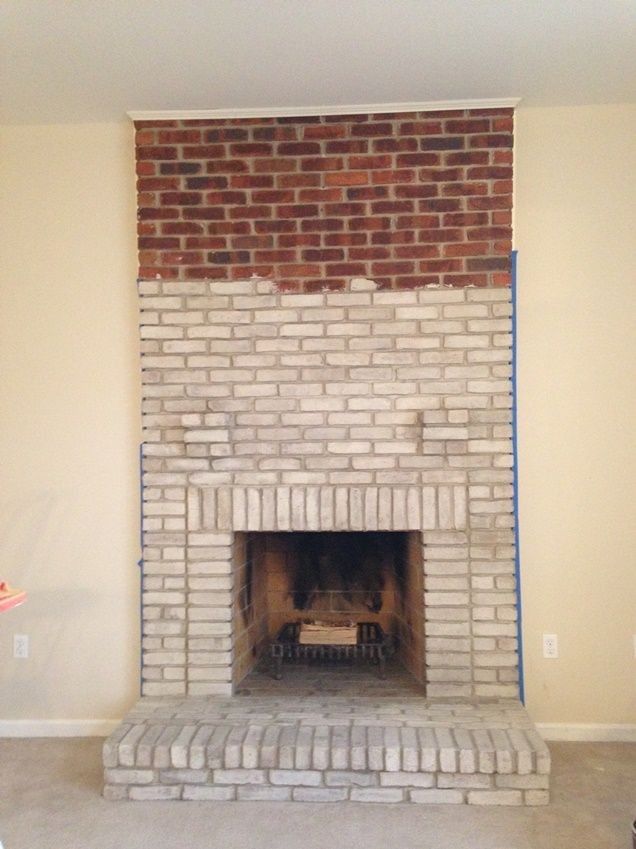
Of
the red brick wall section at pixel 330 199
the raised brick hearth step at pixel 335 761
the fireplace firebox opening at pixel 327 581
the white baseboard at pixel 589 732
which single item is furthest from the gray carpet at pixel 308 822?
the red brick wall section at pixel 330 199

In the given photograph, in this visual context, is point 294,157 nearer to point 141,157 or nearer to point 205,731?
point 141,157

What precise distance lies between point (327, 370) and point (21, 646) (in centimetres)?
170

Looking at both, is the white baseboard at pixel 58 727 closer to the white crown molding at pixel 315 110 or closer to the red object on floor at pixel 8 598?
the red object on floor at pixel 8 598

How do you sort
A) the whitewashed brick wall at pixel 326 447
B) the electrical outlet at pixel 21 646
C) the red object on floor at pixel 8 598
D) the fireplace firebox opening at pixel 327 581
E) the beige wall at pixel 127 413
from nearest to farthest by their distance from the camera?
the red object on floor at pixel 8 598 < the whitewashed brick wall at pixel 326 447 < the beige wall at pixel 127 413 < the electrical outlet at pixel 21 646 < the fireplace firebox opening at pixel 327 581

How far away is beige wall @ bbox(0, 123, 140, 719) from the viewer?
3061mm

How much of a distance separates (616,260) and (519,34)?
988 mm

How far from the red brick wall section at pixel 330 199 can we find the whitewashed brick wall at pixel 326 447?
101 mm

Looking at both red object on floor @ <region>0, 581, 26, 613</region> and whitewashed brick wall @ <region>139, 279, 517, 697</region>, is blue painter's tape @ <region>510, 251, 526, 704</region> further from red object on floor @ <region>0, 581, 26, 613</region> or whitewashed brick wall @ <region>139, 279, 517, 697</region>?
red object on floor @ <region>0, 581, 26, 613</region>

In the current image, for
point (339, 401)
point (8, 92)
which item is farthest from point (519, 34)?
point (8, 92)

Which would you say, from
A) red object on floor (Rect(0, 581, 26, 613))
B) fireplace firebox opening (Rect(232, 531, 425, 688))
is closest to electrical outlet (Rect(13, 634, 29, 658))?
fireplace firebox opening (Rect(232, 531, 425, 688))

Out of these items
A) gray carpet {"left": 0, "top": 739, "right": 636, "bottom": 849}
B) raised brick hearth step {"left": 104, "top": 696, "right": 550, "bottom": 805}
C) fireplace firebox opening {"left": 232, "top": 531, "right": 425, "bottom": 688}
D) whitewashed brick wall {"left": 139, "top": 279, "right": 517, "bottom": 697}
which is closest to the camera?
gray carpet {"left": 0, "top": 739, "right": 636, "bottom": 849}

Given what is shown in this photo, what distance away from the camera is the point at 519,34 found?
2410 mm

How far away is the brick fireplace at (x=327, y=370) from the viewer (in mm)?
2869

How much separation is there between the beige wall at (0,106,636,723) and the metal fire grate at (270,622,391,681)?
0.59 meters
